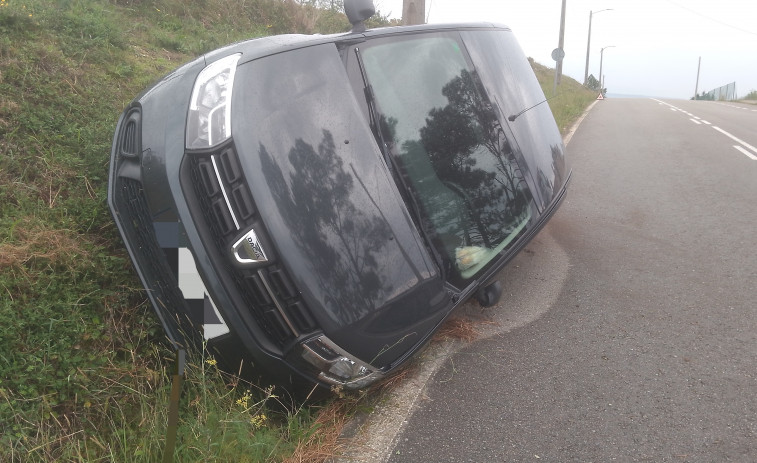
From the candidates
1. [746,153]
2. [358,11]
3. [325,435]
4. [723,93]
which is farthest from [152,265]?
[723,93]

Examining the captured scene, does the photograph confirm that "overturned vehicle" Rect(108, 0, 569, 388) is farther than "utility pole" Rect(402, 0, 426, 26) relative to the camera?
No

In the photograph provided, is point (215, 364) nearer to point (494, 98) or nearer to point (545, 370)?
point (545, 370)

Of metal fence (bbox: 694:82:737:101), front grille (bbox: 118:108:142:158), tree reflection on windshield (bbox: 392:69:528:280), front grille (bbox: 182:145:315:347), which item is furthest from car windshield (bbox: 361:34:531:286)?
metal fence (bbox: 694:82:737:101)

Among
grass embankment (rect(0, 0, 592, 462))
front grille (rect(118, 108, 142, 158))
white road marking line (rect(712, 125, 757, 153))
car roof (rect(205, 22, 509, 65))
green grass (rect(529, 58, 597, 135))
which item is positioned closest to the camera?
grass embankment (rect(0, 0, 592, 462))

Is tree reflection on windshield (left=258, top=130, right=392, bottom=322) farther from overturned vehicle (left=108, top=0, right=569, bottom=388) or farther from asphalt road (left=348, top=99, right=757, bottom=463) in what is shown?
asphalt road (left=348, top=99, right=757, bottom=463)

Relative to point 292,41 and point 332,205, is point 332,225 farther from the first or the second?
point 292,41

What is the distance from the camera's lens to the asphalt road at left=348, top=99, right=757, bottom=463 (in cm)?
266

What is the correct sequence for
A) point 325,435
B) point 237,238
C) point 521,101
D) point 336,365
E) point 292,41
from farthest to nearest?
point 521,101 < point 292,41 < point 325,435 < point 336,365 < point 237,238

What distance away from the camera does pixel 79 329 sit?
9.41 ft

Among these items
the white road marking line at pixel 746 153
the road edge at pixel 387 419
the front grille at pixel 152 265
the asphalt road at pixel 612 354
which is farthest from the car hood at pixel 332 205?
the white road marking line at pixel 746 153

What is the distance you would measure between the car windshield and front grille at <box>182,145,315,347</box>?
0.80 m

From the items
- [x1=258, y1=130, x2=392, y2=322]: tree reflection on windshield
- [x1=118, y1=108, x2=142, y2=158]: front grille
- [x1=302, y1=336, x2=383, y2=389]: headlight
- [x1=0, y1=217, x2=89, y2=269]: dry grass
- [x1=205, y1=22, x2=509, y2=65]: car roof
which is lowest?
[x1=302, y1=336, x2=383, y2=389]: headlight

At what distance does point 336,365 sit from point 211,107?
1.27m

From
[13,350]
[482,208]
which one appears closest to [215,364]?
[13,350]
